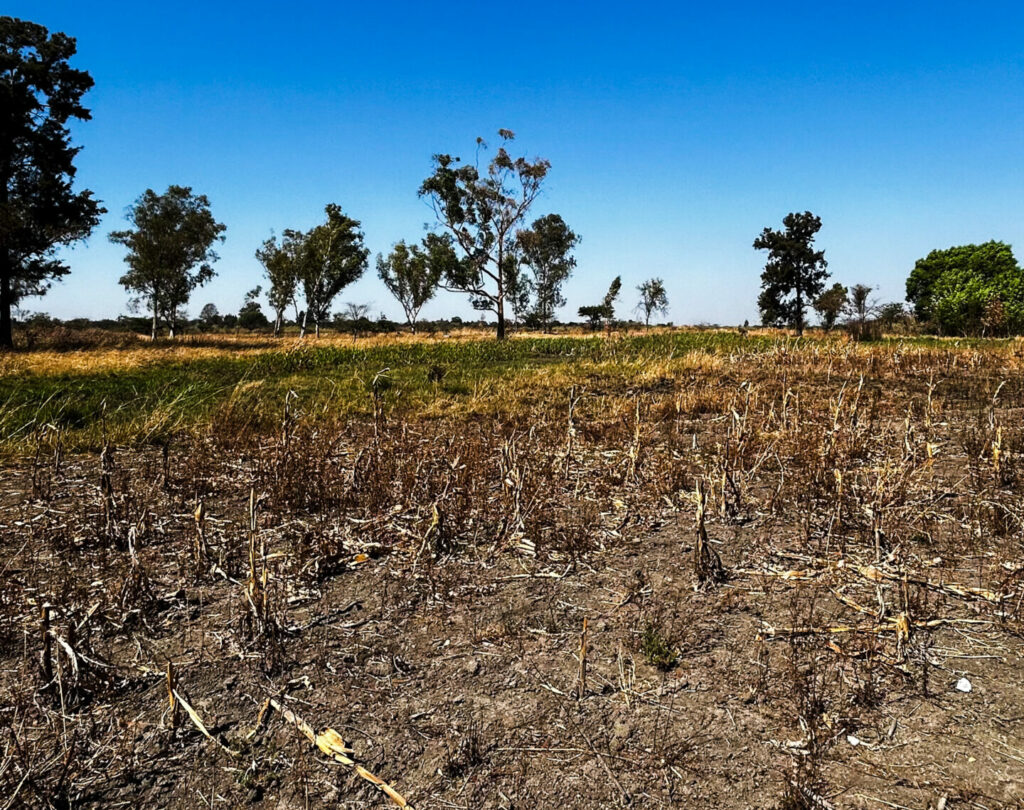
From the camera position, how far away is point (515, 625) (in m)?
3.26

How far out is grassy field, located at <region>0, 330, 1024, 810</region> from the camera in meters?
2.21

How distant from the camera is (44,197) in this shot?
79.6 feet

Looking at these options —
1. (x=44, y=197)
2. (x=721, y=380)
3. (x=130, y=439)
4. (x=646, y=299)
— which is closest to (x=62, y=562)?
(x=130, y=439)

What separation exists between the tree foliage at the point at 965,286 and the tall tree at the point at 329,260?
40.0m

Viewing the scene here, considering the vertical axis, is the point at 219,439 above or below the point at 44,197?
below

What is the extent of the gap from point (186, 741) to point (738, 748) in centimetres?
220

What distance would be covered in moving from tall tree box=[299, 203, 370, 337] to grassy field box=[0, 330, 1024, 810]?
40333 mm

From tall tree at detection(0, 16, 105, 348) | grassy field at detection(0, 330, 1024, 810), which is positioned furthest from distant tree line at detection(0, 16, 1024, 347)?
grassy field at detection(0, 330, 1024, 810)

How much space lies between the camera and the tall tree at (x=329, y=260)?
149ft

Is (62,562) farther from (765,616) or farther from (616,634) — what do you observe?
(765,616)

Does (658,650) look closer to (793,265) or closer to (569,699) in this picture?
(569,699)

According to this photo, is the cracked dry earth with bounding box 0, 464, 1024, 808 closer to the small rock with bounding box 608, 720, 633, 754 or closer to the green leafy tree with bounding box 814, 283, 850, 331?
the small rock with bounding box 608, 720, 633, 754

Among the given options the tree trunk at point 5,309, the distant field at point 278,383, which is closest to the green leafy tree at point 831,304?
the distant field at point 278,383

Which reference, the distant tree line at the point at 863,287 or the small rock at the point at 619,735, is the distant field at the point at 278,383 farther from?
the distant tree line at the point at 863,287
